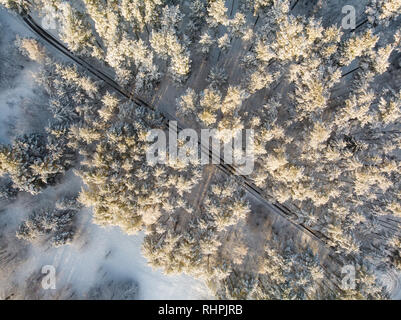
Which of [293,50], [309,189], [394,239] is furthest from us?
[394,239]

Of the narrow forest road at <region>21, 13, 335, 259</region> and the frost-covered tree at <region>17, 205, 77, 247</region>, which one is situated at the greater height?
the narrow forest road at <region>21, 13, 335, 259</region>

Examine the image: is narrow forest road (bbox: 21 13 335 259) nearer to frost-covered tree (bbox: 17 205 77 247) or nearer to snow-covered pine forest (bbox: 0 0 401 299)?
snow-covered pine forest (bbox: 0 0 401 299)

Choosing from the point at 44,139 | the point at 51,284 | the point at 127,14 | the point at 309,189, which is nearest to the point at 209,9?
the point at 127,14

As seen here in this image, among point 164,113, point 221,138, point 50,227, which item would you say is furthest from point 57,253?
point 221,138

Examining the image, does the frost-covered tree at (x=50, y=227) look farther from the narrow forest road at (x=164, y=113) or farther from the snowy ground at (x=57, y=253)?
the narrow forest road at (x=164, y=113)

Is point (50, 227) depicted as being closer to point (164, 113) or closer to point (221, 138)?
point (164, 113)

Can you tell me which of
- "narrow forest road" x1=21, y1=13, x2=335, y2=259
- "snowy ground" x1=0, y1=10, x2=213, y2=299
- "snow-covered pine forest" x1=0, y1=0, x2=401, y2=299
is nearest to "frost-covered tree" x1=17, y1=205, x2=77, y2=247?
"snow-covered pine forest" x1=0, y1=0, x2=401, y2=299

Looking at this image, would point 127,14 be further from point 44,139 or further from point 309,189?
point 309,189
